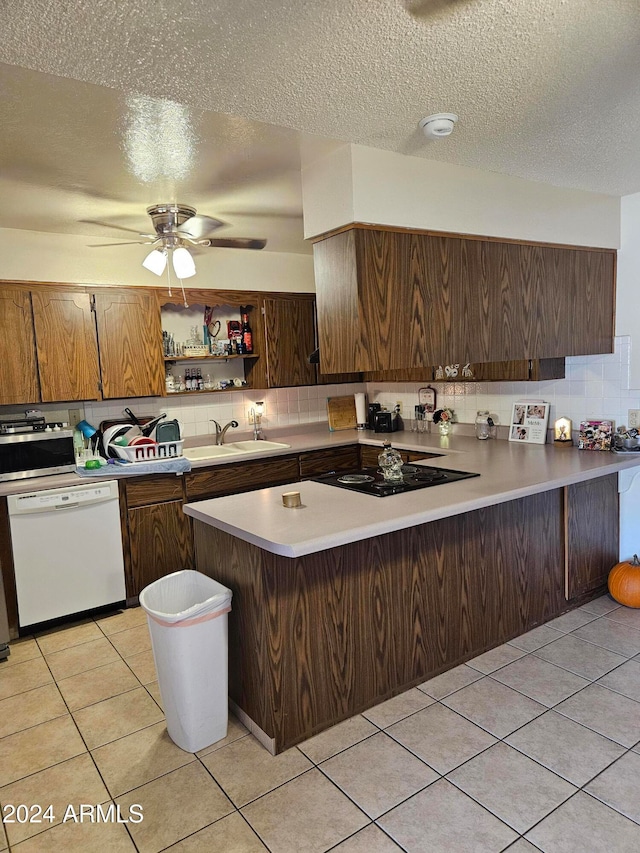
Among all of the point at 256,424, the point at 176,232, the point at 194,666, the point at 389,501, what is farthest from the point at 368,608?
the point at 256,424

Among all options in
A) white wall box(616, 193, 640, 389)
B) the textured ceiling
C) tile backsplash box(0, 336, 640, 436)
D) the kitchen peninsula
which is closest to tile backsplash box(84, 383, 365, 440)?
tile backsplash box(0, 336, 640, 436)

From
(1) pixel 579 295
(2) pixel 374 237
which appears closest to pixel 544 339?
(1) pixel 579 295

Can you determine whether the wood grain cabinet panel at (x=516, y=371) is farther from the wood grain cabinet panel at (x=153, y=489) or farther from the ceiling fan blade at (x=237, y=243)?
the wood grain cabinet panel at (x=153, y=489)

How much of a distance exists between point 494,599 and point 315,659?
1.07 m

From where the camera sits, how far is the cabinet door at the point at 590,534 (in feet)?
10.5

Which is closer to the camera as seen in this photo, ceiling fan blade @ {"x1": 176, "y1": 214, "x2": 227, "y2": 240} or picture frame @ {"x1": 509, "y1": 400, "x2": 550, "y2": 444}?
ceiling fan blade @ {"x1": 176, "y1": 214, "x2": 227, "y2": 240}

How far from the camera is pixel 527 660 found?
274 centimetres

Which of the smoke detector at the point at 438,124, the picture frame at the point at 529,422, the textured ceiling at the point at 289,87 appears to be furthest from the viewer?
the picture frame at the point at 529,422

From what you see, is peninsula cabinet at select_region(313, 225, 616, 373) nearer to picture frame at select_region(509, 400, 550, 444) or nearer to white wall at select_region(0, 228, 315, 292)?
picture frame at select_region(509, 400, 550, 444)

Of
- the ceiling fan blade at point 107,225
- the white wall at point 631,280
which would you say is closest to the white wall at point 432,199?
the white wall at point 631,280

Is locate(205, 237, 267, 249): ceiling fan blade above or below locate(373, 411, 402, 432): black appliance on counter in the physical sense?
above

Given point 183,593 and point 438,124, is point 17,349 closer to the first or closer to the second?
point 183,593

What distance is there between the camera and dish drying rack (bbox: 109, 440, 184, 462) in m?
3.66

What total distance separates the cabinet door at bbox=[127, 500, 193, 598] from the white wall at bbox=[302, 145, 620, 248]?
2.07m
